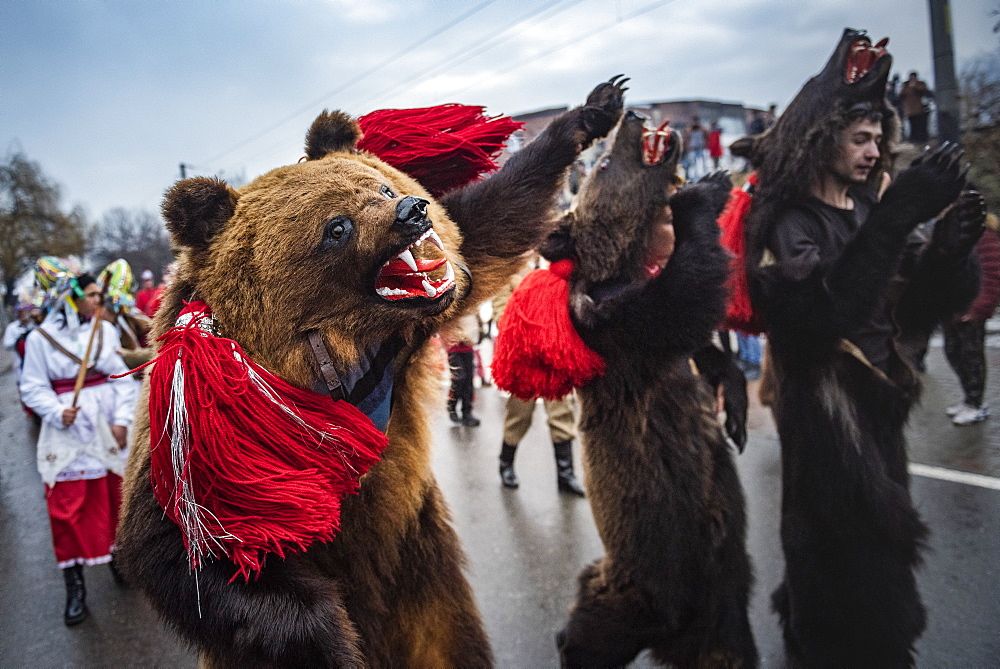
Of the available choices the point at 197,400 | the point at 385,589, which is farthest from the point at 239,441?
the point at 385,589

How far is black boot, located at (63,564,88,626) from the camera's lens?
370 centimetres

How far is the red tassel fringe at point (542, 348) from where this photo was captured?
2.27 metres

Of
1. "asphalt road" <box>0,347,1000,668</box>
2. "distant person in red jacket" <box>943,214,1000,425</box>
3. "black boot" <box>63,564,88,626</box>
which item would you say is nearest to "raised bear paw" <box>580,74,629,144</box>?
"asphalt road" <box>0,347,1000,668</box>

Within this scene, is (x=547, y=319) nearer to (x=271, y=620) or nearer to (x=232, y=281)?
(x=232, y=281)

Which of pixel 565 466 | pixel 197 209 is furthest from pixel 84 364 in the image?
pixel 565 466

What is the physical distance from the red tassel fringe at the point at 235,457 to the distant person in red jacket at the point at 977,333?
9.20 feet

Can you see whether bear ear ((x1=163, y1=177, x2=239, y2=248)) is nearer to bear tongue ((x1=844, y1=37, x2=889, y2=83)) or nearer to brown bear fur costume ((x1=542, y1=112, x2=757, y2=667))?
brown bear fur costume ((x1=542, y1=112, x2=757, y2=667))

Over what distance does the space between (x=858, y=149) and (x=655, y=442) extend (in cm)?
145

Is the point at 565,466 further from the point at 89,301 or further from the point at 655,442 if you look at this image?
the point at 89,301

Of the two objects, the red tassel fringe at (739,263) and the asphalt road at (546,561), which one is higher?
the red tassel fringe at (739,263)

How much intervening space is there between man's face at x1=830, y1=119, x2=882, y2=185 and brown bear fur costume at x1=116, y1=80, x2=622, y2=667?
112 centimetres

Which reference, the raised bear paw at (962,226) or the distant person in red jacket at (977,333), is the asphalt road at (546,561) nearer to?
the distant person in red jacket at (977,333)

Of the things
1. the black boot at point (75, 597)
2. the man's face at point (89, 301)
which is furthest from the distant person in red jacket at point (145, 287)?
the black boot at point (75, 597)

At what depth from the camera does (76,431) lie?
3904 mm
